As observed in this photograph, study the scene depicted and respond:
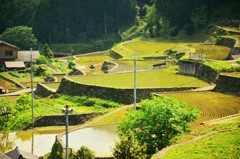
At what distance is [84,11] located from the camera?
81.0m

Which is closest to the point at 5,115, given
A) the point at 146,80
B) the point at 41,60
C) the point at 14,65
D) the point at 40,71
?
the point at 146,80

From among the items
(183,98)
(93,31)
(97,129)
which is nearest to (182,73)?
(183,98)

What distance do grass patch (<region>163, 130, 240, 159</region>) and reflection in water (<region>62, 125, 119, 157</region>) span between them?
4825 millimetres

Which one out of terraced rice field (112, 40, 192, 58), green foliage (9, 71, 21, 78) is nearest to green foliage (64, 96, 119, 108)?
terraced rice field (112, 40, 192, 58)

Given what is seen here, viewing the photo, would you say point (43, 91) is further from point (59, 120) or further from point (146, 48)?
point (146, 48)

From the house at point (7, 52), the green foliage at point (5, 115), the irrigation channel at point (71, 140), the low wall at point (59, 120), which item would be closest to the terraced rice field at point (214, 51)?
the low wall at point (59, 120)

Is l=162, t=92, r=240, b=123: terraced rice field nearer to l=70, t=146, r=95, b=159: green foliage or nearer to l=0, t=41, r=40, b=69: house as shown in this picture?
l=70, t=146, r=95, b=159: green foliage

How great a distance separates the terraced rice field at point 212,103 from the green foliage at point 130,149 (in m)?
6.44

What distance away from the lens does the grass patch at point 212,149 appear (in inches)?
549

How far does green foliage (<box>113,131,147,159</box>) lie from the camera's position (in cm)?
1557

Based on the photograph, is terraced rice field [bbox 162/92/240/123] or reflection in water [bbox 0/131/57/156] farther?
reflection in water [bbox 0/131/57/156]

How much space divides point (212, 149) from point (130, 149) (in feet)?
8.90

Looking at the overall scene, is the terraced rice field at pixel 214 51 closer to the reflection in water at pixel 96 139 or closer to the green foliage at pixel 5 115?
the green foliage at pixel 5 115

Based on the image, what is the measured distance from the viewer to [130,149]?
1565cm
